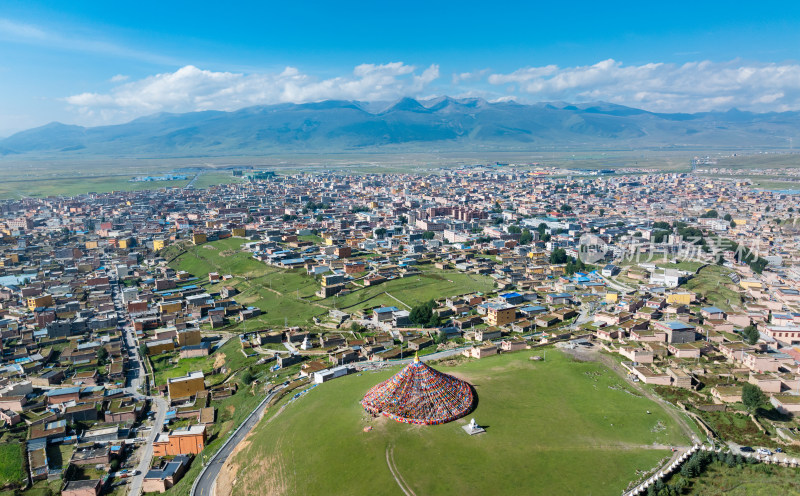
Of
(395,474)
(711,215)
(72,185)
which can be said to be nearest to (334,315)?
(395,474)

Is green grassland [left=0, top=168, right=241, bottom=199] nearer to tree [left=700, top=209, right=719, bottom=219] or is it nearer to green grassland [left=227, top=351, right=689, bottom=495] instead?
tree [left=700, top=209, right=719, bottom=219]

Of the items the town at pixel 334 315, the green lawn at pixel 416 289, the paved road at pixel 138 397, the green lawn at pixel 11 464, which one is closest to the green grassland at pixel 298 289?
the green lawn at pixel 416 289

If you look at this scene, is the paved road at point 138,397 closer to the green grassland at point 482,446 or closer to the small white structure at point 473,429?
the green grassland at point 482,446

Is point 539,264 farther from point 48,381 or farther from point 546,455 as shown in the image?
point 48,381

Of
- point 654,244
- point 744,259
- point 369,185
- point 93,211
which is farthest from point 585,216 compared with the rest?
point 93,211

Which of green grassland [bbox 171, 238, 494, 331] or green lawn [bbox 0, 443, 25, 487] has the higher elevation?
green grassland [bbox 171, 238, 494, 331]

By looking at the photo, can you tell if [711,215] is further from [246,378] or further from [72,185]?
[72,185]

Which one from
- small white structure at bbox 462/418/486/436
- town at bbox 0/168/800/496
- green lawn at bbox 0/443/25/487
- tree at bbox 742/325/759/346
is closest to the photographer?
small white structure at bbox 462/418/486/436

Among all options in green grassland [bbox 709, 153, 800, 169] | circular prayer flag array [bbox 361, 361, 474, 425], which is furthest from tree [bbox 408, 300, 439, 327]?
green grassland [bbox 709, 153, 800, 169]
